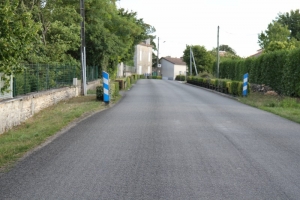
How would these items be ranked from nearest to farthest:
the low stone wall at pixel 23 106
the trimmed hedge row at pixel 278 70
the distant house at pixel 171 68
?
the low stone wall at pixel 23 106
the trimmed hedge row at pixel 278 70
the distant house at pixel 171 68

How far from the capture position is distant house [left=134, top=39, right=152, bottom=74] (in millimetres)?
99750

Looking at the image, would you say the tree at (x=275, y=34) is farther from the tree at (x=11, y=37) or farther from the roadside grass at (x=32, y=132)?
the tree at (x=11, y=37)

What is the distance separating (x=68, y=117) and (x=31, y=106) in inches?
73.1

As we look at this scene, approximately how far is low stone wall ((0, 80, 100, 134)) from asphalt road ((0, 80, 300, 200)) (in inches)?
81.8

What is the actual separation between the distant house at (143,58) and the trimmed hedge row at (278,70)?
62.0 m

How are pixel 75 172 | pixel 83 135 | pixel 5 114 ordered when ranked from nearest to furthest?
pixel 75 172
pixel 83 135
pixel 5 114

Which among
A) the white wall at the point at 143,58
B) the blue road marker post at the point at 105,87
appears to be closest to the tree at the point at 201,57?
the white wall at the point at 143,58

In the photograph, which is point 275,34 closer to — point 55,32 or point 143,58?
point 55,32

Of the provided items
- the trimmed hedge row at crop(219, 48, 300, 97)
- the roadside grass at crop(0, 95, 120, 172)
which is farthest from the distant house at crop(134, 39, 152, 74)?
the roadside grass at crop(0, 95, 120, 172)

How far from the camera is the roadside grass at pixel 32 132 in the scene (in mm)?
8047

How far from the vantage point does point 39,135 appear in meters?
10.4

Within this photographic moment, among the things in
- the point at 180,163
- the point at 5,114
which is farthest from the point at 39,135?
the point at 180,163

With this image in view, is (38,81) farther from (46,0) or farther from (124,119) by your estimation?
Answer: (46,0)

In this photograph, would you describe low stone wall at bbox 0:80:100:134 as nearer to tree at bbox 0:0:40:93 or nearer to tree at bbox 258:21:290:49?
tree at bbox 0:0:40:93
